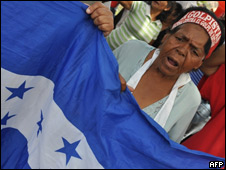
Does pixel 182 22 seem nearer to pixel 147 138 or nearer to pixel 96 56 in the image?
pixel 96 56

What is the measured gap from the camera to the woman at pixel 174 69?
61.9 inches

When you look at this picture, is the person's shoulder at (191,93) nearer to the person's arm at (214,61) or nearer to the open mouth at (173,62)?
the open mouth at (173,62)

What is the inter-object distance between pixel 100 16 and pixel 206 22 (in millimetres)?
816

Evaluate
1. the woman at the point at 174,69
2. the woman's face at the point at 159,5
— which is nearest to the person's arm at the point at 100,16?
the woman at the point at 174,69

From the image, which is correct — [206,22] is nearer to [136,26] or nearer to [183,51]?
[183,51]

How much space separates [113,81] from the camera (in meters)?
1.13

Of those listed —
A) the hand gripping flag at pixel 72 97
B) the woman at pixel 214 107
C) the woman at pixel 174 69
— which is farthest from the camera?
the woman at pixel 214 107

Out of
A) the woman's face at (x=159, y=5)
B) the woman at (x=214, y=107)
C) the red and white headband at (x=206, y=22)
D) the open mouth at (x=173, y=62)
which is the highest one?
the red and white headband at (x=206, y=22)

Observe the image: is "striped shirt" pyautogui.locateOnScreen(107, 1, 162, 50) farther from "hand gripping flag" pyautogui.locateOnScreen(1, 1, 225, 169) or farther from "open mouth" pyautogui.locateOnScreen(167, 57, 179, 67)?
"hand gripping flag" pyautogui.locateOnScreen(1, 1, 225, 169)

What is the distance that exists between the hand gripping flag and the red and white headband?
2.56 ft

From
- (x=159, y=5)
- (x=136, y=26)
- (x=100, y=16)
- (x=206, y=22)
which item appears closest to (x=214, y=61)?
(x=206, y=22)

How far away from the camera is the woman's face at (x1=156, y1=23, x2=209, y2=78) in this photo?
63.5 inches

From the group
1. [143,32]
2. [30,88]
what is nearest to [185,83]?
[30,88]

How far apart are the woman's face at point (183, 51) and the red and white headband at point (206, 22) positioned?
3 cm
